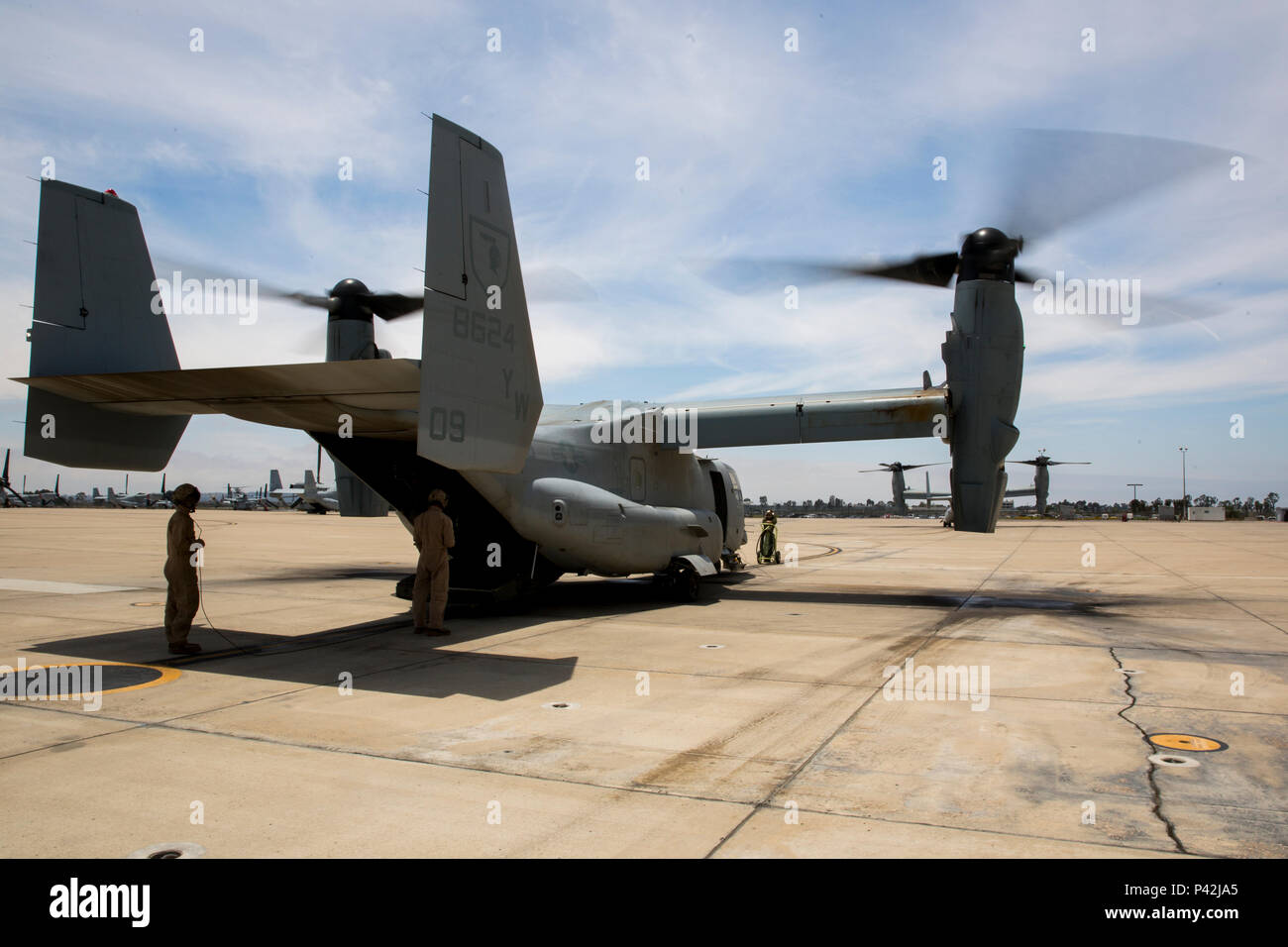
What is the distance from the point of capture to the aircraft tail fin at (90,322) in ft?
29.1

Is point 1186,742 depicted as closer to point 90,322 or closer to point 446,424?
point 446,424

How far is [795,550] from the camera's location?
28641 millimetres

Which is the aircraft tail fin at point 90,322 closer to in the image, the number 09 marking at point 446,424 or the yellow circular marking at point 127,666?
the yellow circular marking at point 127,666

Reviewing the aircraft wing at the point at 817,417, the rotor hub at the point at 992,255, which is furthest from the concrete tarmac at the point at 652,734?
the rotor hub at the point at 992,255

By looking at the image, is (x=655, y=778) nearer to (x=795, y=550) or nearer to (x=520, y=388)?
(x=520, y=388)

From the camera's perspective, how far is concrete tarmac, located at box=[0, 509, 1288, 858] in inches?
154

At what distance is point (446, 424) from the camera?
7.21 m

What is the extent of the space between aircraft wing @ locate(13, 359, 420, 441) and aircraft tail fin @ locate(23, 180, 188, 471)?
0.25m

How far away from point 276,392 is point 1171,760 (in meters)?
7.91

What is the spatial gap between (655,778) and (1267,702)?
5.42 m

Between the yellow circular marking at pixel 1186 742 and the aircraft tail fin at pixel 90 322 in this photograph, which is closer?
the yellow circular marking at pixel 1186 742

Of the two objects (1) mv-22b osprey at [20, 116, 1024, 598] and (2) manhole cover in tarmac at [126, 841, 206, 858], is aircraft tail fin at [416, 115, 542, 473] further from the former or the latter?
(2) manhole cover in tarmac at [126, 841, 206, 858]

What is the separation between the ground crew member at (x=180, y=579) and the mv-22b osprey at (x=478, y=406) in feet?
4.41
